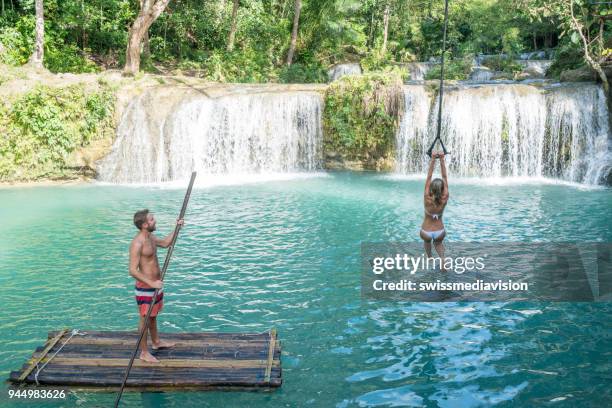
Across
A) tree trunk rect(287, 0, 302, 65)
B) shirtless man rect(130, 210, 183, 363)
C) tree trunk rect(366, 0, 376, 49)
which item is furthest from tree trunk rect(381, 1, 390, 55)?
shirtless man rect(130, 210, 183, 363)

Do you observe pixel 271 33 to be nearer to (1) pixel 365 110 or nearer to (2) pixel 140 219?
(1) pixel 365 110

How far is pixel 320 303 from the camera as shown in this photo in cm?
827

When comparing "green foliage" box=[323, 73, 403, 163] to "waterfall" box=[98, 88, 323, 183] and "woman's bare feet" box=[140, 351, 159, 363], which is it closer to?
"waterfall" box=[98, 88, 323, 183]

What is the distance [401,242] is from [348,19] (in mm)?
27281

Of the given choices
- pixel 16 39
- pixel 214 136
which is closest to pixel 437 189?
pixel 214 136

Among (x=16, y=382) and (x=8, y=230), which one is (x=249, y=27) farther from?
(x=16, y=382)

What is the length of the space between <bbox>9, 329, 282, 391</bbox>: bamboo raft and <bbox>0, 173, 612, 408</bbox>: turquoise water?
5.8 inches

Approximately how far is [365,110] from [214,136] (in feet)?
17.3

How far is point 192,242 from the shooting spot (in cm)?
1146

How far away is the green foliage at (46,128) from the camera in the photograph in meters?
18.4

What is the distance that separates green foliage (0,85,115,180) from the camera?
1842cm

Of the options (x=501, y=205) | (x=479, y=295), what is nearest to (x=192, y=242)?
(x=479, y=295)

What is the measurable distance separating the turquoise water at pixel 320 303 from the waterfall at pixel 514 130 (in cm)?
380

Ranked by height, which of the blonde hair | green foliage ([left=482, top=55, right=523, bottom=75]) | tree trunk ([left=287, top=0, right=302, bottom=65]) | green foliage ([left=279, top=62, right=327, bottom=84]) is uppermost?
tree trunk ([left=287, top=0, right=302, bottom=65])
